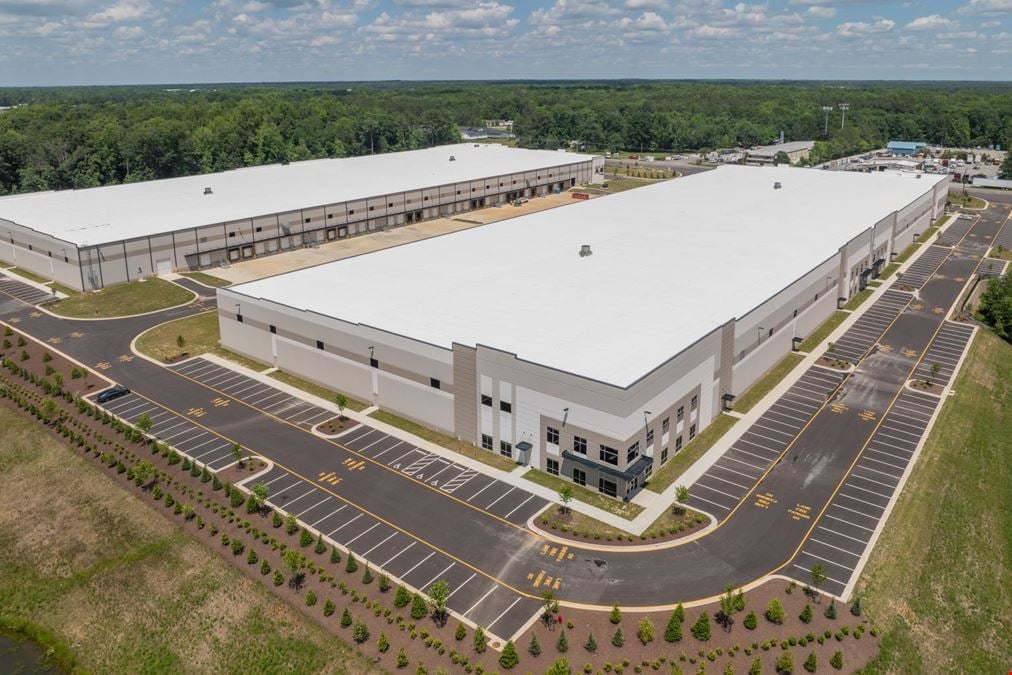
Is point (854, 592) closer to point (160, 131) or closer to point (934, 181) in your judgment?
point (934, 181)

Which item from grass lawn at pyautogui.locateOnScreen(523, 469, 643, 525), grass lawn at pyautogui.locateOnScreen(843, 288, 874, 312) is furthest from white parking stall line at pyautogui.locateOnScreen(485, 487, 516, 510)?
grass lawn at pyautogui.locateOnScreen(843, 288, 874, 312)

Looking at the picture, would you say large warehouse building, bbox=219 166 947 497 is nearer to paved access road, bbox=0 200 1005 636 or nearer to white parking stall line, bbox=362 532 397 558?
paved access road, bbox=0 200 1005 636

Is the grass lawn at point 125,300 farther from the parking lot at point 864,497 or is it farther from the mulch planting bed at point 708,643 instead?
the parking lot at point 864,497

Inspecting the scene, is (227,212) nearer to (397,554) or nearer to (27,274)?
(27,274)

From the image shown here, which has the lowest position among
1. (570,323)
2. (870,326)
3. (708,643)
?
(708,643)

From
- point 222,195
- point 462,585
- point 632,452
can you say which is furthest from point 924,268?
point 222,195

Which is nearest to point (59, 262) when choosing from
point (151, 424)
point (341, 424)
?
point (151, 424)

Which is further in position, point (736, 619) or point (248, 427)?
point (248, 427)
